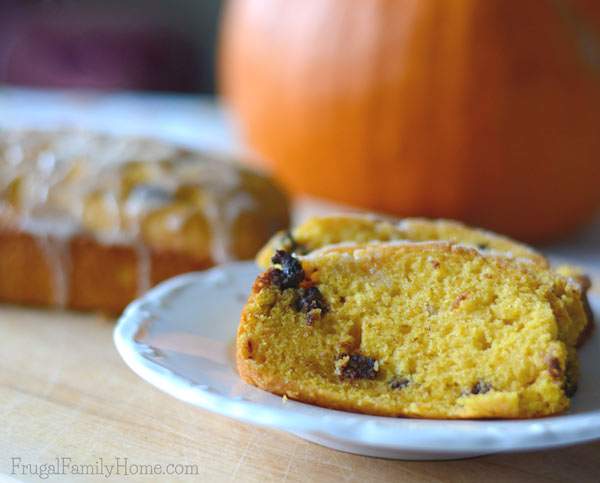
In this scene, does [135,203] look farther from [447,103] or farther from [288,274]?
[447,103]

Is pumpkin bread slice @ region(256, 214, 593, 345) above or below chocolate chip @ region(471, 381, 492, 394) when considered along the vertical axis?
above

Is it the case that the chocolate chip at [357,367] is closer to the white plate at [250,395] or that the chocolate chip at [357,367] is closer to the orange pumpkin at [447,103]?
the white plate at [250,395]

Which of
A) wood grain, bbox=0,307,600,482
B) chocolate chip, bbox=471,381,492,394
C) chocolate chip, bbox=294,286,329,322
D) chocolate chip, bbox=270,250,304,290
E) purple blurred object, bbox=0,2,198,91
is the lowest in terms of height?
purple blurred object, bbox=0,2,198,91

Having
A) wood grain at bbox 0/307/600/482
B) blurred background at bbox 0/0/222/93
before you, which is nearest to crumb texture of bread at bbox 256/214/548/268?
wood grain at bbox 0/307/600/482

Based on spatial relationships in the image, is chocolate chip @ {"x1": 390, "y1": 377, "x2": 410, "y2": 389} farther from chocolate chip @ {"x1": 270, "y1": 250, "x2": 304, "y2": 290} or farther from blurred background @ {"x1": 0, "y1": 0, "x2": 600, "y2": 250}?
blurred background @ {"x1": 0, "y1": 0, "x2": 600, "y2": 250}

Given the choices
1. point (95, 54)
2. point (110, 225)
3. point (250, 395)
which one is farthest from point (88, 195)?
point (95, 54)

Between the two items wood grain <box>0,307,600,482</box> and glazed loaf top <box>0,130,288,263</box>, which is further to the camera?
glazed loaf top <box>0,130,288,263</box>

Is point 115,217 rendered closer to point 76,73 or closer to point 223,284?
point 223,284

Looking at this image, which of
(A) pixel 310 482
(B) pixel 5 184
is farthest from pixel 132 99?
(A) pixel 310 482
